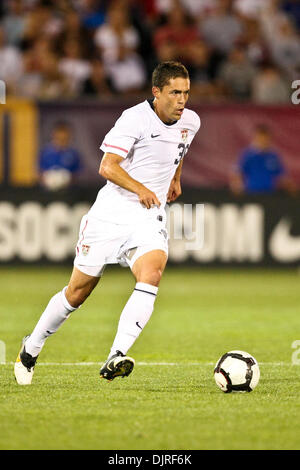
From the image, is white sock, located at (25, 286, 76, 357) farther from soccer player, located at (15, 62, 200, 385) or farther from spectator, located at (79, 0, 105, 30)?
spectator, located at (79, 0, 105, 30)

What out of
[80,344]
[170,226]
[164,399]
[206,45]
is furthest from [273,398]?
[206,45]

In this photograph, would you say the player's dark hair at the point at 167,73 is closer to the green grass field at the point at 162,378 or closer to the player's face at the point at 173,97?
the player's face at the point at 173,97

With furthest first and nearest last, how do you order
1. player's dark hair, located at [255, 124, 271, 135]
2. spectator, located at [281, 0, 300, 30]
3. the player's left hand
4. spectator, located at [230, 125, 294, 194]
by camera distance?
spectator, located at [281, 0, 300, 30]
spectator, located at [230, 125, 294, 194]
player's dark hair, located at [255, 124, 271, 135]
the player's left hand

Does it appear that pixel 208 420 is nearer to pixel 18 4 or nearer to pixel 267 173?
pixel 267 173

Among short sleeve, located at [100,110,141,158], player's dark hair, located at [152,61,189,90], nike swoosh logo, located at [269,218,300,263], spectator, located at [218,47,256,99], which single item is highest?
spectator, located at [218,47,256,99]

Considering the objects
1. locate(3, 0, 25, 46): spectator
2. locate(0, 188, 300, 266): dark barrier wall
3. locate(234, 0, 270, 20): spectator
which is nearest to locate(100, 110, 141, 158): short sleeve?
locate(0, 188, 300, 266): dark barrier wall

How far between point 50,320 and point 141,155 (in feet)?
4.32

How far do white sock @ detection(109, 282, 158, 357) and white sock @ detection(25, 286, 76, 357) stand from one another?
52 cm

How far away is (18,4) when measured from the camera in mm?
19594

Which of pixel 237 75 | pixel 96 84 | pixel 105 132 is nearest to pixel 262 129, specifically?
pixel 237 75

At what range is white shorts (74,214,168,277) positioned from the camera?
7.35 m

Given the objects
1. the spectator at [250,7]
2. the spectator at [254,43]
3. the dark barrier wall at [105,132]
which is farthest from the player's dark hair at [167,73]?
the spectator at [250,7]

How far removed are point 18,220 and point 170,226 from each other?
2470 millimetres

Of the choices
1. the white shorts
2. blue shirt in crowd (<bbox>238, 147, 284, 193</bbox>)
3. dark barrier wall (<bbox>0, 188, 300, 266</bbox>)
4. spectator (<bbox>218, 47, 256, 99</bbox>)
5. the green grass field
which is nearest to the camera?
the green grass field
